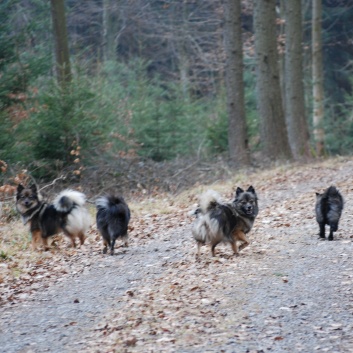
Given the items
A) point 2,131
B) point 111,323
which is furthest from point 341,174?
point 111,323

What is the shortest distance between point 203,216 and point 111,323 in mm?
3239

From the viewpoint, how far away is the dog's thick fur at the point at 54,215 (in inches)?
498

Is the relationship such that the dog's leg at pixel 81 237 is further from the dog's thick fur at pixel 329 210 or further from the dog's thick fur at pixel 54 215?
the dog's thick fur at pixel 329 210

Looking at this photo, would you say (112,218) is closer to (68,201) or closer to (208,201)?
(68,201)

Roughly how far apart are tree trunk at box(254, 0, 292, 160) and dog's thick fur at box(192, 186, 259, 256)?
13437mm

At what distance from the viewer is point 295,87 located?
2731 centimetres

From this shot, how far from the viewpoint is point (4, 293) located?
10125mm

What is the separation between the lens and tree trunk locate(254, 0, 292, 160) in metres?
23.7

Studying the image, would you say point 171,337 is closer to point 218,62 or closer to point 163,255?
point 163,255

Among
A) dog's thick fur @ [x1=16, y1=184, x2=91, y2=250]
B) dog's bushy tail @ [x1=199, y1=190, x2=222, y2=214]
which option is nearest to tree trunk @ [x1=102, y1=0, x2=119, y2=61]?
dog's thick fur @ [x1=16, y1=184, x2=91, y2=250]

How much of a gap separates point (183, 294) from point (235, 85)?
1584 centimetres

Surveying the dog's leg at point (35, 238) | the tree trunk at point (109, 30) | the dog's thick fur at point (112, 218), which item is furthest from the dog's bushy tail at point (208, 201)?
the tree trunk at point (109, 30)

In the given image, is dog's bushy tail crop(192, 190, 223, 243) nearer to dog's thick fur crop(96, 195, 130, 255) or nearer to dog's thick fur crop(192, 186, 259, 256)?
dog's thick fur crop(192, 186, 259, 256)

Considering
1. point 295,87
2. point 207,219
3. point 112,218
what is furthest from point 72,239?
point 295,87
